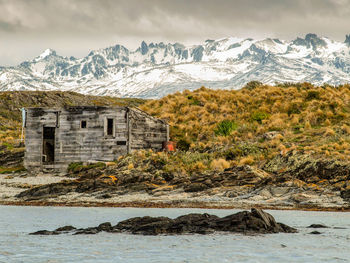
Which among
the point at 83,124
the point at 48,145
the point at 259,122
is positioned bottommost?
the point at 48,145

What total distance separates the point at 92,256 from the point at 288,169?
69.5 ft

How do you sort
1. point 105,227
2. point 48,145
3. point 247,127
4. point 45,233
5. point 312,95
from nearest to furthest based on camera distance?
point 45,233, point 105,227, point 48,145, point 247,127, point 312,95

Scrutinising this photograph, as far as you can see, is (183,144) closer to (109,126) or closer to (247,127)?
(247,127)

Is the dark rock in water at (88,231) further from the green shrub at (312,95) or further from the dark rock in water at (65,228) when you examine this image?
the green shrub at (312,95)

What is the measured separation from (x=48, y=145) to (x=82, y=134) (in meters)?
5.37

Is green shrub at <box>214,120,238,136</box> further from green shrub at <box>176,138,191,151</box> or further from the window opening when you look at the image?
the window opening

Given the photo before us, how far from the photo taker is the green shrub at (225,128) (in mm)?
46219

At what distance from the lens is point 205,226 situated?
1914 centimetres

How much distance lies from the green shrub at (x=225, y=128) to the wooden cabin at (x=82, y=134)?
755 centimetres

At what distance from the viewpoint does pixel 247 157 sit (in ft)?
124

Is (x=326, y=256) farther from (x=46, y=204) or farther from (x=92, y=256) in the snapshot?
(x=46, y=204)

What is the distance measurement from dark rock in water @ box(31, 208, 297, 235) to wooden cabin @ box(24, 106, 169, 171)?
871 inches

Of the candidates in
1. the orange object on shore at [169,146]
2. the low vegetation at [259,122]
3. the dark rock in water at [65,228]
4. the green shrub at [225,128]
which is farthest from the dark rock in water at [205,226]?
the green shrub at [225,128]

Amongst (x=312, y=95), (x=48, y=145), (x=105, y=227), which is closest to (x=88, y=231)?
(x=105, y=227)
